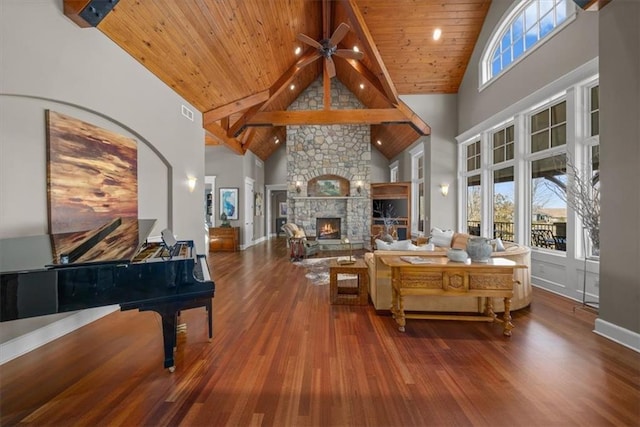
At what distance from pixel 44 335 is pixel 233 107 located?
15.8 ft

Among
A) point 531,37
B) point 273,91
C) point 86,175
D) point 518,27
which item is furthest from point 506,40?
point 86,175

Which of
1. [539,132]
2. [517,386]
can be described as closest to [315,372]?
[517,386]

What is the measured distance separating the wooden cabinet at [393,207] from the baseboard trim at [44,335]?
656 centimetres

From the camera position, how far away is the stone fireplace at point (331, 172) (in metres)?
8.74

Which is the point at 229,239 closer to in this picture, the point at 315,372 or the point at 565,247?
the point at 315,372

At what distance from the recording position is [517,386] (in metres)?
1.86

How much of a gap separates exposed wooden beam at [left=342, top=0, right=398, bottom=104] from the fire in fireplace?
4.36 meters

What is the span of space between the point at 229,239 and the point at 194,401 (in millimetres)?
6518

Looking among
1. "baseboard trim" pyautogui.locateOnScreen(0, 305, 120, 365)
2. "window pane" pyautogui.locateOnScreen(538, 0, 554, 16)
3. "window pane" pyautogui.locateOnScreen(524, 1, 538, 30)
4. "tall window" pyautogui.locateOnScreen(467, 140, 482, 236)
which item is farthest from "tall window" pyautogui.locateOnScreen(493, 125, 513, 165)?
"baseboard trim" pyautogui.locateOnScreen(0, 305, 120, 365)

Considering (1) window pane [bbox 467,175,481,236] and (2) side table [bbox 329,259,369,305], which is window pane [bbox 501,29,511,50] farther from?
(2) side table [bbox 329,259,369,305]

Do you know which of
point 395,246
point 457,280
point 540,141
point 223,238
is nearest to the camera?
point 457,280

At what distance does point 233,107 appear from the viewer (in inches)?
223

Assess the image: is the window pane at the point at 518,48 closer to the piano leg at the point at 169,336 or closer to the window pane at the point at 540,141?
the window pane at the point at 540,141

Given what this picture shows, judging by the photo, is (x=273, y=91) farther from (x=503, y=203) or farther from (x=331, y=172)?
(x=503, y=203)
